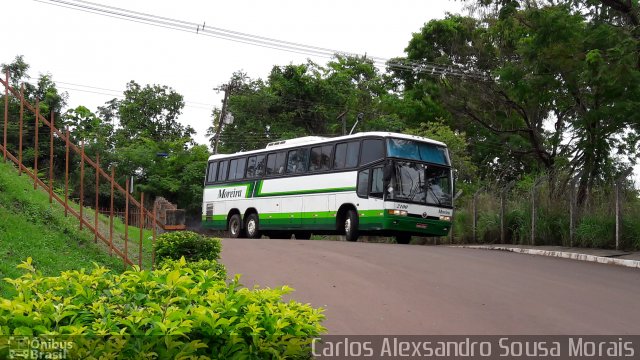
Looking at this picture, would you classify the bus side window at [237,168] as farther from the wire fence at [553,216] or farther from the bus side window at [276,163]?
the wire fence at [553,216]

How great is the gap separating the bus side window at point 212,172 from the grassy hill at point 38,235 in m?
20.8

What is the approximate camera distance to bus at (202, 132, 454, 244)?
2072 cm

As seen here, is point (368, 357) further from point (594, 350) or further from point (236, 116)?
point (236, 116)

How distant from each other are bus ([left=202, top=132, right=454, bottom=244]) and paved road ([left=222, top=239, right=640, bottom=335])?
193 inches

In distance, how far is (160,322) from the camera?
3.33 meters

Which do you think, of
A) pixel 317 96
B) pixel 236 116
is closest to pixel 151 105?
pixel 236 116

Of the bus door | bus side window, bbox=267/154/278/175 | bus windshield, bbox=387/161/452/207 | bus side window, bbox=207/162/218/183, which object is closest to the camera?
bus windshield, bbox=387/161/452/207

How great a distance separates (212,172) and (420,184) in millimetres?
12758

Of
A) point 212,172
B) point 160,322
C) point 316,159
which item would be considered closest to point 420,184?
point 316,159

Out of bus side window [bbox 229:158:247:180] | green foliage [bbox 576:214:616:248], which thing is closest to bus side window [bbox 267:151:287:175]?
bus side window [bbox 229:158:247:180]

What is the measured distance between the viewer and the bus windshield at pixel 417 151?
68.6ft

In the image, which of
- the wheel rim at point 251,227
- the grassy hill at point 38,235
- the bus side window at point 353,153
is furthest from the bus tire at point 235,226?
the grassy hill at point 38,235

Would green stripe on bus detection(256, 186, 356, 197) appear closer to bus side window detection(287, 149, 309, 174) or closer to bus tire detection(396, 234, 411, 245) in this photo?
bus side window detection(287, 149, 309, 174)

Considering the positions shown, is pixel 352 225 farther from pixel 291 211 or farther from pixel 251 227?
pixel 251 227
